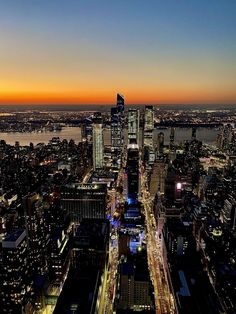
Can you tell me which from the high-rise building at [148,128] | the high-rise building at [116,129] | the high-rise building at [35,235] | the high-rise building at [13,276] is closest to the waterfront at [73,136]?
the high-rise building at [148,128]

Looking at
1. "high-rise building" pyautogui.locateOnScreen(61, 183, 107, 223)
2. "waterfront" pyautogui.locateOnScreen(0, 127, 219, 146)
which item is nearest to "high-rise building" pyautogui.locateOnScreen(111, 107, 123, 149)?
"waterfront" pyautogui.locateOnScreen(0, 127, 219, 146)

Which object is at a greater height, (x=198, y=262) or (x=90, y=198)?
(x=90, y=198)

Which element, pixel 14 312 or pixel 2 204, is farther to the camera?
pixel 2 204

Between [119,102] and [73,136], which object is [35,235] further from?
[73,136]

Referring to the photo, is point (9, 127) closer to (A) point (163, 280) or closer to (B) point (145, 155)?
(B) point (145, 155)

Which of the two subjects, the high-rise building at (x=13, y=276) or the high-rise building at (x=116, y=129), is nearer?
the high-rise building at (x=13, y=276)

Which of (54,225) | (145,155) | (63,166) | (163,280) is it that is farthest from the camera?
(145,155)

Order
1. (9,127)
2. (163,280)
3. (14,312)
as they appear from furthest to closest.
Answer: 1. (9,127)
2. (163,280)
3. (14,312)

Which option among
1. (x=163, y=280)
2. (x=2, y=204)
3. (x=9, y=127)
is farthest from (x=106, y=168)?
(x=9, y=127)

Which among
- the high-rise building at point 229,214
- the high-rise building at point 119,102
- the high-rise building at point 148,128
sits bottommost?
the high-rise building at point 229,214

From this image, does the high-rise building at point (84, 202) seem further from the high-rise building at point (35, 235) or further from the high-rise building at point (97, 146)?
the high-rise building at point (97, 146)
